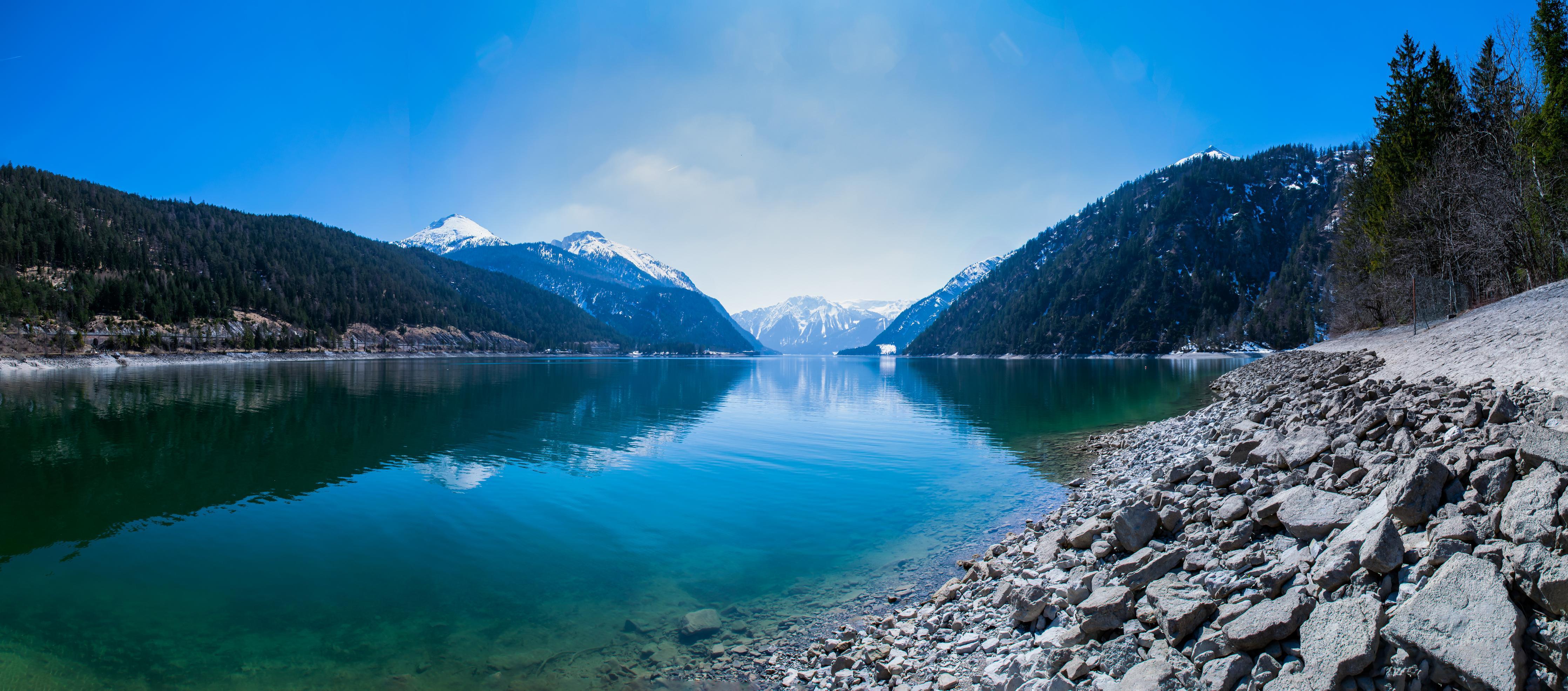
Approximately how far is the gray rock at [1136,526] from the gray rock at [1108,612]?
90.4 inches

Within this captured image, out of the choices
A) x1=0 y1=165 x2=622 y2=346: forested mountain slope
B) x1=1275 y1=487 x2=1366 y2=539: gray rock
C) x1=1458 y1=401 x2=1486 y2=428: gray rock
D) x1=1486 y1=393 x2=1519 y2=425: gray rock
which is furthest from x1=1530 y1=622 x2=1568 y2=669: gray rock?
Answer: x1=0 y1=165 x2=622 y2=346: forested mountain slope

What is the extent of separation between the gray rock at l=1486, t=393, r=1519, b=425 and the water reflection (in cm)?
2373

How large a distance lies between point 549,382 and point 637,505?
63.3 m

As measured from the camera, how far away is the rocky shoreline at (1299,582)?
467 centimetres

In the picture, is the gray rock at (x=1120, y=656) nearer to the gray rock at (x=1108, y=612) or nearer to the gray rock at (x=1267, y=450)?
the gray rock at (x=1108, y=612)

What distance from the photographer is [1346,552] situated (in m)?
5.94

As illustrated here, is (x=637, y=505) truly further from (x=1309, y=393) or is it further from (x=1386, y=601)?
(x=1309, y=393)

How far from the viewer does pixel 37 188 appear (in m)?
166

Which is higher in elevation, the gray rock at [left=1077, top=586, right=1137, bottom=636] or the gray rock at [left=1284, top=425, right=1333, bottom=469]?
the gray rock at [left=1284, top=425, right=1333, bottom=469]

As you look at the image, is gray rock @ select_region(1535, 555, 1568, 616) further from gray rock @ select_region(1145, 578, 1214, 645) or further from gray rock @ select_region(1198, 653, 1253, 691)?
gray rock @ select_region(1145, 578, 1214, 645)

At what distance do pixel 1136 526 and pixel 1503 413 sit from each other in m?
4.99

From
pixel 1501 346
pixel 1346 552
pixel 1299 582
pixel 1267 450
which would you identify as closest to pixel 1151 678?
pixel 1299 582

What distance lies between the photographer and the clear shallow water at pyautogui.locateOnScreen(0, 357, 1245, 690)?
9.33 meters

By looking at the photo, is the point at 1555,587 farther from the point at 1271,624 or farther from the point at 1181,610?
the point at 1181,610
